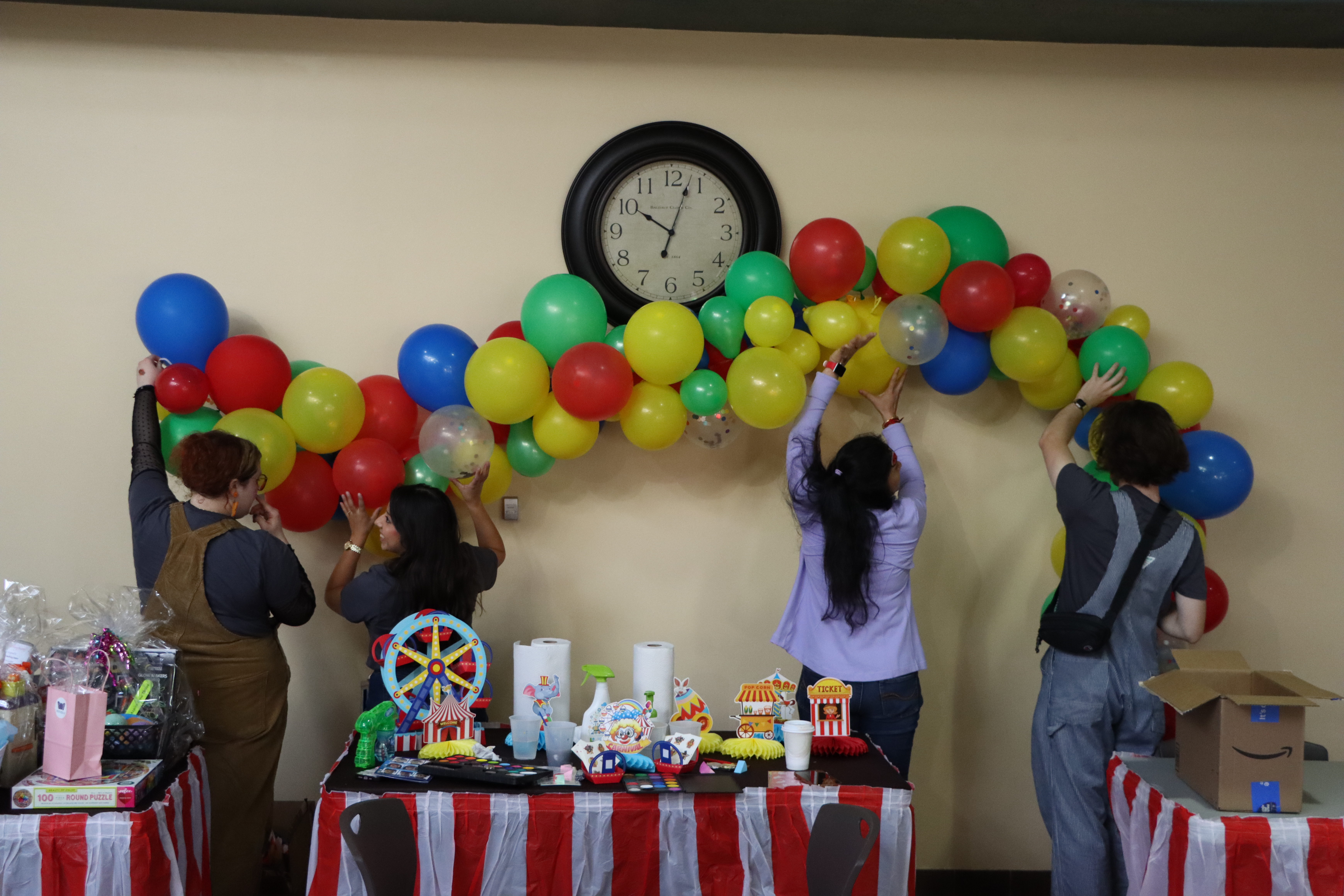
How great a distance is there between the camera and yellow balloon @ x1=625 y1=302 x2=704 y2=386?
2.82 metres

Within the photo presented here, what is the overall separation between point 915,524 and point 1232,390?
1540 millimetres

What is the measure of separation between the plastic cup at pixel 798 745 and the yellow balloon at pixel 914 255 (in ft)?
4.33

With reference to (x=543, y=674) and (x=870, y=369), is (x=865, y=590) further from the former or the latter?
(x=543, y=674)

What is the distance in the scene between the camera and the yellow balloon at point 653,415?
292cm

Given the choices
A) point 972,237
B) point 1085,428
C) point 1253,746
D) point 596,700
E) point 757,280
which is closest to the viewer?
point 1253,746

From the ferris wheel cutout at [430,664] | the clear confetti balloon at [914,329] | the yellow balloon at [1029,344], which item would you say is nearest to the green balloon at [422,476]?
the ferris wheel cutout at [430,664]

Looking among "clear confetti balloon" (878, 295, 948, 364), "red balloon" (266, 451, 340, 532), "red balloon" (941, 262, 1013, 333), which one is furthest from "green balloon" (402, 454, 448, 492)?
"red balloon" (941, 262, 1013, 333)

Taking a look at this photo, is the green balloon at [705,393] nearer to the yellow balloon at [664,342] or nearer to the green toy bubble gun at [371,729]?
the yellow balloon at [664,342]

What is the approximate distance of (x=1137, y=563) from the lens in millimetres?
2527

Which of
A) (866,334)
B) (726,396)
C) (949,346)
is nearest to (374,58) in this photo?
(726,396)

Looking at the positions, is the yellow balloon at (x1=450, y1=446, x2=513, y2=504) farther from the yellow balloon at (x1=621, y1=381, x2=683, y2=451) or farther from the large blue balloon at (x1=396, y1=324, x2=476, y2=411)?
the yellow balloon at (x1=621, y1=381, x2=683, y2=451)

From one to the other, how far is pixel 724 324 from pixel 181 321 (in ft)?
5.22

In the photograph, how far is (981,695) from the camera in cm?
340

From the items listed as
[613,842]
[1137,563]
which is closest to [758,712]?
[613,842]
